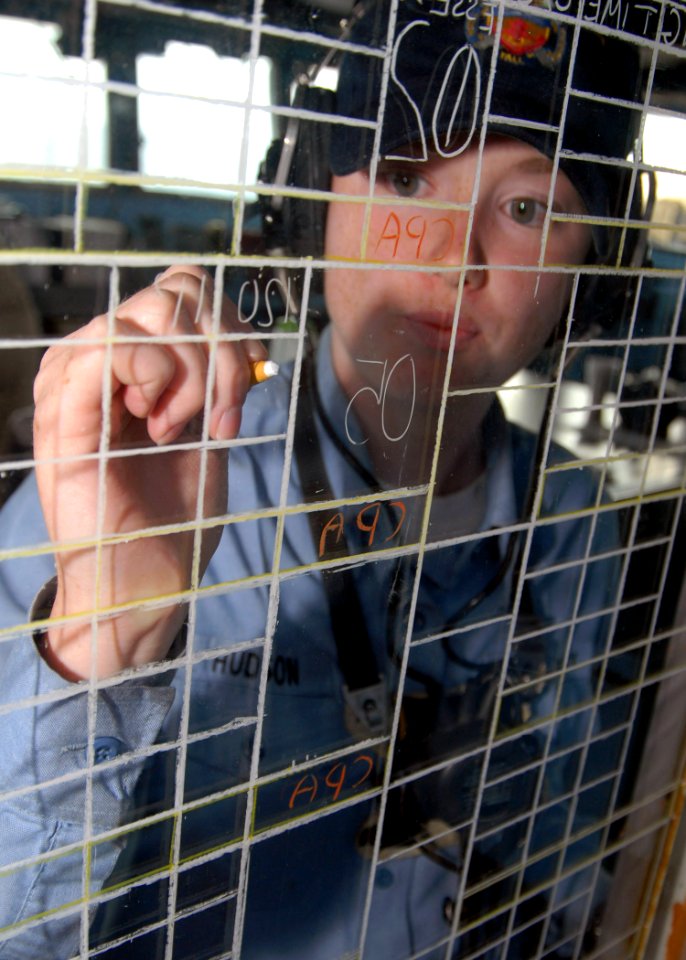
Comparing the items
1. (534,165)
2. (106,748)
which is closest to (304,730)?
(106,748)

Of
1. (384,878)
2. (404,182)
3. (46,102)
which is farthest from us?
(384,878)

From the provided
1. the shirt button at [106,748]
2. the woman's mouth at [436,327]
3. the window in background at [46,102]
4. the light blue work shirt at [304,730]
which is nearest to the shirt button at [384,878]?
the light blue work shirt at [304,730]

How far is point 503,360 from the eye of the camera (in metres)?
0.53

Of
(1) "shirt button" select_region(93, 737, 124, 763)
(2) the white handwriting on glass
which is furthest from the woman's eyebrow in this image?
(1) "shirt button" select_region(93, 737, 124, 763)

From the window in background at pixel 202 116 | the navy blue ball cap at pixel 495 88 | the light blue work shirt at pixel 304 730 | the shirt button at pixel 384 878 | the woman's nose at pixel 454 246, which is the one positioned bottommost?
the shirt button at pixel 384 878

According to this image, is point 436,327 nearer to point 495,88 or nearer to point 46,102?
point 495,88

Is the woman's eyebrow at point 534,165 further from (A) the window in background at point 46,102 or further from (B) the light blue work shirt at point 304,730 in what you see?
(A) the window in background at point 46,102

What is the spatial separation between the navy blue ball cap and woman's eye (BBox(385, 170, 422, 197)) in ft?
0.03

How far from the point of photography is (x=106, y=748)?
0.43 meters

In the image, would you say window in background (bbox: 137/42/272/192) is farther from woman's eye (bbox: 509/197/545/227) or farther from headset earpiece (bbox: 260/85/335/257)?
woman's eye (bbox: 509/197/545/227)

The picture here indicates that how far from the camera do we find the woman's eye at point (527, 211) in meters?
0.50

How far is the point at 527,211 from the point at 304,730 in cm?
32

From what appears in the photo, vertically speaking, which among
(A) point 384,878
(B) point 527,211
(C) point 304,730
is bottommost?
(A) point 384,878

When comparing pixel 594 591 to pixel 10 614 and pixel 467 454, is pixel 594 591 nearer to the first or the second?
pixel 467 454
